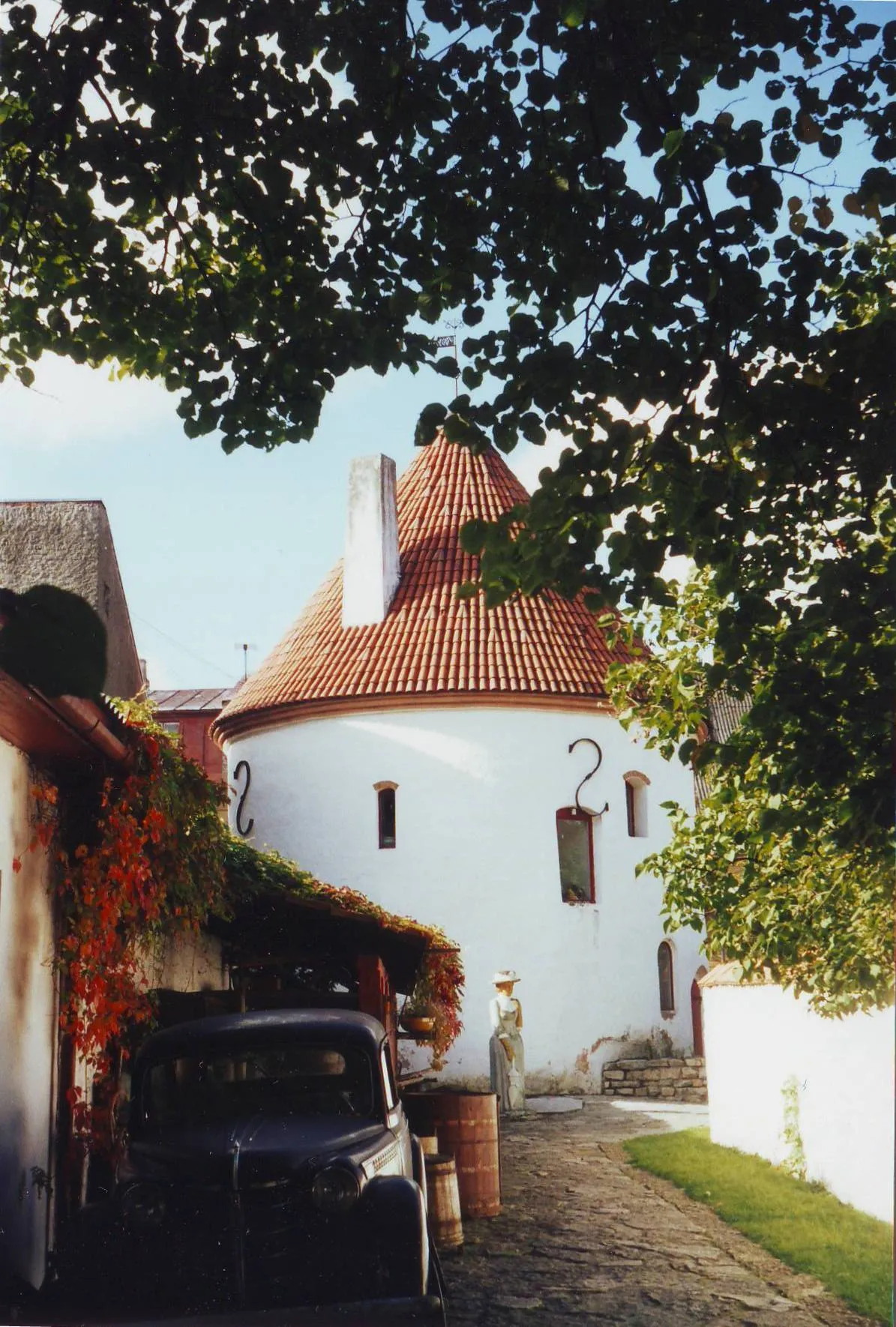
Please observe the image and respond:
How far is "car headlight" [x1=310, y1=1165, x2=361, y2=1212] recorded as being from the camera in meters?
5.80

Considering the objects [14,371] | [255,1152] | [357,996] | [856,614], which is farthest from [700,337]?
[357,996]

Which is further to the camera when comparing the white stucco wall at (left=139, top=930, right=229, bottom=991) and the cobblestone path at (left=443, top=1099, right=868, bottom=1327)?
the white stucco wall at (left=139, top=930, right=229, bottom=991)

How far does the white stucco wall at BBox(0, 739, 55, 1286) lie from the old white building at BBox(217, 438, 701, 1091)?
15552mm

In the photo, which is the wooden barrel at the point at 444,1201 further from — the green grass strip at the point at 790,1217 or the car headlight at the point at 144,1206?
the car headlight at the point at 144,1206

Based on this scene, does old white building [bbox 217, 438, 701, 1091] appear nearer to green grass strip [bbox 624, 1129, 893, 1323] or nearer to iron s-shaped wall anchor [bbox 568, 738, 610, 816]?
iron s-shaped wall anchor [bbox 568, 738, 610, 816]

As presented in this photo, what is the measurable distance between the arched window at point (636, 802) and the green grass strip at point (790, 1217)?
30.9 ft

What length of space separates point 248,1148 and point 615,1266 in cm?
342

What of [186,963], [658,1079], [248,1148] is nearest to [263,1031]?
[248,1148]

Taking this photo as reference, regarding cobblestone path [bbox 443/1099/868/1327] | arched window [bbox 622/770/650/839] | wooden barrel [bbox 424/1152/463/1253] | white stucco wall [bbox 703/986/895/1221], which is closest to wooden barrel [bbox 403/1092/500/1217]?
cobblestone path [bbox 443/1099/868/1327]

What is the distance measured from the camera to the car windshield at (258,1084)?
6.39 metres

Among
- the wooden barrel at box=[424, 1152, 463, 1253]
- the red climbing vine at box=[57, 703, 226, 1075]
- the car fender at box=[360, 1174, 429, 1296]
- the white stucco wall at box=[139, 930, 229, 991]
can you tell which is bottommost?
the wooden barrel at box=[424, 1152, 463, 1253]

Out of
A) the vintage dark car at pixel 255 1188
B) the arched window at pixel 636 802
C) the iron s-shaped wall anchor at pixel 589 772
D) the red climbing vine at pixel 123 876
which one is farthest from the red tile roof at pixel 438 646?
the vintage dark car at pixel 255 1188

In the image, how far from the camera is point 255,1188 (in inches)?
228

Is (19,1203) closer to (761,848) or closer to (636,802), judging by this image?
(761,848)
